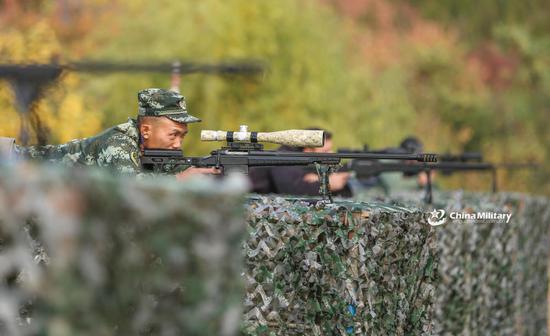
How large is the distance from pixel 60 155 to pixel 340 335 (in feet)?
7.40

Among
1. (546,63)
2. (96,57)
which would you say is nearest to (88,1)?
(96,57)

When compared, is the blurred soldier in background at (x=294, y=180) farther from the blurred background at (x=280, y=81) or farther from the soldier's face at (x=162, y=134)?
the soldier's face at (x=162, y=134)

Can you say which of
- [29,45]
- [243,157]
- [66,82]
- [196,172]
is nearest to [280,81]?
[29,45]

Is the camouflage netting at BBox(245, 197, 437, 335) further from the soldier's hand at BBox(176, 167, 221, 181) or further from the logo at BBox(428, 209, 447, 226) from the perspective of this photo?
the logo at BBox(428, 209, 447, 226)

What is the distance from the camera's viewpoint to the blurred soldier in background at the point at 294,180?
11.4 m

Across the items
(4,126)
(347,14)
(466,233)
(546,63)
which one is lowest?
(466,233)

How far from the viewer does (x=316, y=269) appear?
261 inches

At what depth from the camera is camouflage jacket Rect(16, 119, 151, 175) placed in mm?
7219

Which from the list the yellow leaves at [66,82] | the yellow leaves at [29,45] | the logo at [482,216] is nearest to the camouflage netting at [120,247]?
the logo at [482,216]

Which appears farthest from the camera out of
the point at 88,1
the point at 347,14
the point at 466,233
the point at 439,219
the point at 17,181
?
the point at 347,14

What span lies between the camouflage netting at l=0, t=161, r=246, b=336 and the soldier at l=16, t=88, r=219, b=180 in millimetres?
3139

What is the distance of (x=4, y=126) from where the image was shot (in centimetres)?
1644

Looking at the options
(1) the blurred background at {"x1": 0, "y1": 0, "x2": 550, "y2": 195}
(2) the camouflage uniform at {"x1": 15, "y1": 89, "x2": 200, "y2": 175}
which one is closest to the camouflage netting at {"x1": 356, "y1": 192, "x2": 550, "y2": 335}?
(2) the camouflage uniform at {"x1": 15, "y1": 89, "x2": 200, "y2": 175}

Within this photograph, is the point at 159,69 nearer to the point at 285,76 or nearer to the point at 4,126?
the point at 4,126
